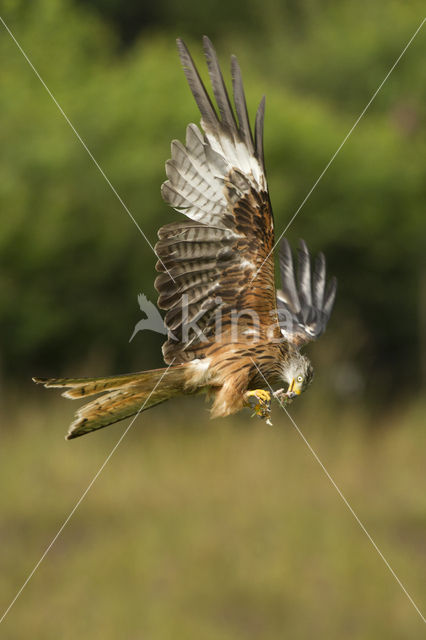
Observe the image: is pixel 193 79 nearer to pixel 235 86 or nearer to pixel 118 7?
pixel 235 86

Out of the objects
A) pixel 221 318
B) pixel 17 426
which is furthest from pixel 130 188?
pixel 221 318

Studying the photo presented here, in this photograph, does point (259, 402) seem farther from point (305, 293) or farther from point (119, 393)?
point (305, 293)

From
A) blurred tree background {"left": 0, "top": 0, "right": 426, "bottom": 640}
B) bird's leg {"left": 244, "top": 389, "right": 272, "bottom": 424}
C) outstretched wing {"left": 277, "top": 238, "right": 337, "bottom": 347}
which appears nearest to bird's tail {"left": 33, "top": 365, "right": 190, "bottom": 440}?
bird's leg {"left": 244, "top": 389, "right": 272, "bottom": 424}

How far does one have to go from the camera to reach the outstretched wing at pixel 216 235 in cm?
209

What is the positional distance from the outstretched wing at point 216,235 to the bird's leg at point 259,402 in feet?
0.66

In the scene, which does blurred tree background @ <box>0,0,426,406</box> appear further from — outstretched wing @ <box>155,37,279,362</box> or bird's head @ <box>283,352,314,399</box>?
bird's head @ <box>283,352,314,399</box>

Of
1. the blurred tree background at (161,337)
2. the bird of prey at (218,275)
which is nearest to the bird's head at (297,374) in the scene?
the bird of prey at (218,275)

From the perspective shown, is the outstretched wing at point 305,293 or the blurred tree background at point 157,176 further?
the blurred tree background at point 157,176

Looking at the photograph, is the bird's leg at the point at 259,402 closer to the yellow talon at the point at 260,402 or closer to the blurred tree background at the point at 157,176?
the yellow talon at the point at 260,402

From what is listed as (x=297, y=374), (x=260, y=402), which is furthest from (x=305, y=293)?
(x=260, y=402)

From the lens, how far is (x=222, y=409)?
1.99 m

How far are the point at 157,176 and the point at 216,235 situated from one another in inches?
178

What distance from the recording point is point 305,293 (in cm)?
312

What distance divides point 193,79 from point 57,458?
477 cm
